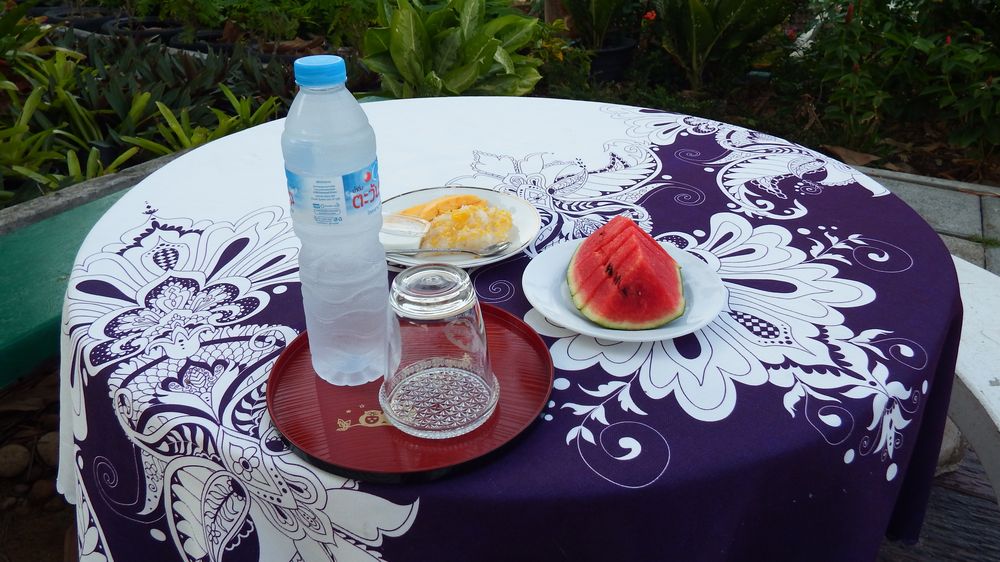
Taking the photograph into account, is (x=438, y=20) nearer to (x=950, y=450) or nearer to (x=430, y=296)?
(x=950, y=450)

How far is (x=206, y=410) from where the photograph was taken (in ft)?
3.64

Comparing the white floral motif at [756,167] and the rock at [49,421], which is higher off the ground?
the white floral motif at [756,167]

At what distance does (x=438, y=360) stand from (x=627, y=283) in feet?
1.22

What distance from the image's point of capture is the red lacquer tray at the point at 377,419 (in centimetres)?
100

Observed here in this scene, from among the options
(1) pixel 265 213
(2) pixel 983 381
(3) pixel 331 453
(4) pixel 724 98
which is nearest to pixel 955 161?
(4) pixel 724 98

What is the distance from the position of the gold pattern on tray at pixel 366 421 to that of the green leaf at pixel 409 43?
3210 mm

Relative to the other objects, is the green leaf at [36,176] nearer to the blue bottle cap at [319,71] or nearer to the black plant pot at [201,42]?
the blue bottle cap at [319,71]

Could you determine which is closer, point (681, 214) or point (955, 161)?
point (681, 214)

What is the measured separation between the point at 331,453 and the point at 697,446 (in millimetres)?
519

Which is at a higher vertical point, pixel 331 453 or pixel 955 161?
pixel 331 453

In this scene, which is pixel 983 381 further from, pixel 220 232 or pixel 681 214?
pixel 220 232

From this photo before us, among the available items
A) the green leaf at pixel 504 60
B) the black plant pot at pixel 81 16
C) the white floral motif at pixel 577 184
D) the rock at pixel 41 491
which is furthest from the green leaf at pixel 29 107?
the black plant pot at pixel 81 16

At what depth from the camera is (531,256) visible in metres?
1.59

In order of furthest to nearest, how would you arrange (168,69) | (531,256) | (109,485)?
(168,69), (531,256), (109,485)
